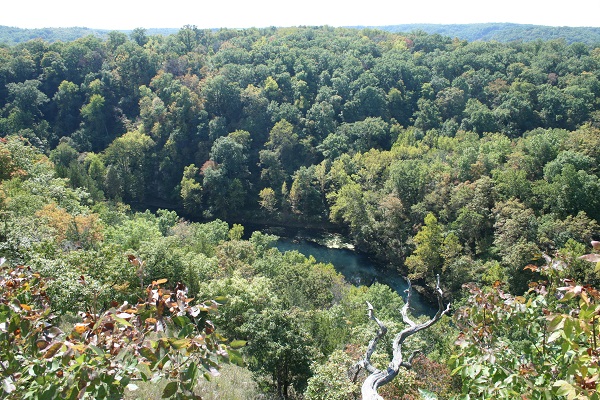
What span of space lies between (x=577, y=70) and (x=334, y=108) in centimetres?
3901

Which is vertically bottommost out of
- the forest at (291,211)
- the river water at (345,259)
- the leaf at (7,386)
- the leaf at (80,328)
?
the river water at (345,259)

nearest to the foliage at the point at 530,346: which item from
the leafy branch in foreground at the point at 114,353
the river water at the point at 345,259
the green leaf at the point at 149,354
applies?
the leafy branch in foreground at the point at 114,353

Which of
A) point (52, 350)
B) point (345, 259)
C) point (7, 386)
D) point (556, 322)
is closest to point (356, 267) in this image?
point (345, 259)

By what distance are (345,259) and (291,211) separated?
12769mm

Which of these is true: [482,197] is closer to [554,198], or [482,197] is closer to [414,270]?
[554,198]

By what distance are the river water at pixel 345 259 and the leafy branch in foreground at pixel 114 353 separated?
3412 cm

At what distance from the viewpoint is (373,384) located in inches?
240

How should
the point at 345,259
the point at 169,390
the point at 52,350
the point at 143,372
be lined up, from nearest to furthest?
the point at 169,390 → the point at 52,350 → the point at 143,372 → the point at 345,259

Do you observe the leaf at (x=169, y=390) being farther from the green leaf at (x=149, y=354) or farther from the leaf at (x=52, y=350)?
the leaf at (x=52, y=350)

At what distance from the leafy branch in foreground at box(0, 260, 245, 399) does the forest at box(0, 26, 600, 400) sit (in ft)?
0.09

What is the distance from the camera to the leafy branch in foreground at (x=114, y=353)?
3423mm

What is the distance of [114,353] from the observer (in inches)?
160

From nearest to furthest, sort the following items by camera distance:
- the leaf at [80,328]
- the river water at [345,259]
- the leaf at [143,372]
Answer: the leaf at [143,372] < the leaf at [80,328] < the river water at [345,259]

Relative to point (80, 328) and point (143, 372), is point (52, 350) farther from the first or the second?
point (143, 372)
